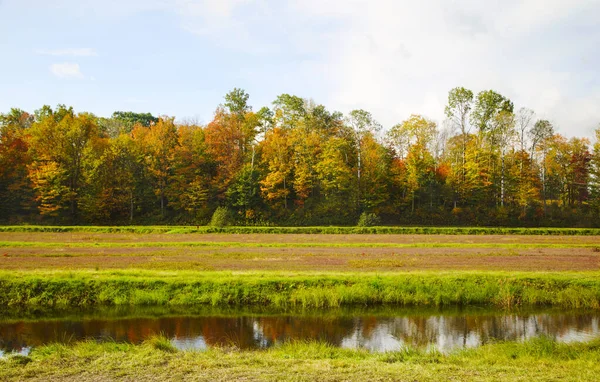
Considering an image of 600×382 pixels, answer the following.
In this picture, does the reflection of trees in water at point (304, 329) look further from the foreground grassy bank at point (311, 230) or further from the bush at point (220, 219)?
the bush at point (220, 219)

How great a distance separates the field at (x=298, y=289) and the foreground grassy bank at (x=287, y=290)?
0.16ft

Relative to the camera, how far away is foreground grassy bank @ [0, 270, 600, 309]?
19.3 m

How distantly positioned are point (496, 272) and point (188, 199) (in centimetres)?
4828

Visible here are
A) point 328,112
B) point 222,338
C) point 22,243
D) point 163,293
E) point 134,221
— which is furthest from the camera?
point 328,112

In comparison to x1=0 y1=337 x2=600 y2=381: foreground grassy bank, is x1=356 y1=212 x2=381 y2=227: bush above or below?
above

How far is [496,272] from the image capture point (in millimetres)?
23047

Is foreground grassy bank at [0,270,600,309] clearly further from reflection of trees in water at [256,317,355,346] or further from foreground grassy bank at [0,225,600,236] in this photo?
foreground grassy bank at [0,225,600,236]

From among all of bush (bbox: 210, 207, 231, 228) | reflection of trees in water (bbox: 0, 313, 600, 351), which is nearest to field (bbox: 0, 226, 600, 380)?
reflection of trees in water (bbox: 0, 313, 600, 351)

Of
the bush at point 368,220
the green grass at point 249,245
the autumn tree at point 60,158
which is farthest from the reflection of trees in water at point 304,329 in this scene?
the autumn tree at point 60,158

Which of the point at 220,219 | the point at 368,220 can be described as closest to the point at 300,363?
the point at 220,219

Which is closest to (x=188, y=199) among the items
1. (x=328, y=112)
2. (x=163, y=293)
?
(x=328, y=112)

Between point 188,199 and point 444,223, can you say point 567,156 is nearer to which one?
point 444,223

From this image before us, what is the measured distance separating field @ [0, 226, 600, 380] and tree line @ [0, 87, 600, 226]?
77.5ft

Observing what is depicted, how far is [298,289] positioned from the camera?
2017 cm
